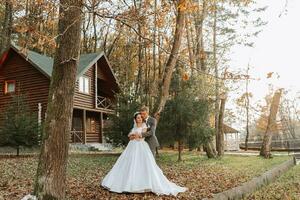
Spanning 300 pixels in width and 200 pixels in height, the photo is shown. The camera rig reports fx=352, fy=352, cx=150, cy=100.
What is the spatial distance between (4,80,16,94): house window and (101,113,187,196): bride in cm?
2147

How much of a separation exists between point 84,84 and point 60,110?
72.4ft

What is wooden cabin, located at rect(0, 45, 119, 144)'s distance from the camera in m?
25.6

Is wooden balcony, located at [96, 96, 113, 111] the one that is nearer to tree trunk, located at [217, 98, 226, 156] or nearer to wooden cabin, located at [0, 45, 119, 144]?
wooden cabin, located at [0, 45, 119, 144]

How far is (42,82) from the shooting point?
1013 inches

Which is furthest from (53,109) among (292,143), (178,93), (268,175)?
(292,143)

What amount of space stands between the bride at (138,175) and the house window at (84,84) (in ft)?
65.0

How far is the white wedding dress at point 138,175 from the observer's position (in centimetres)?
752

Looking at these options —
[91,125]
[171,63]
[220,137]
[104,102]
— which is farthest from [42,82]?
[171,63]

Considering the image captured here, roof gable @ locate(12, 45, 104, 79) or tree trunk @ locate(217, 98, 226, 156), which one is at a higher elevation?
roof gable @ locate(12, 45, 104, 79)

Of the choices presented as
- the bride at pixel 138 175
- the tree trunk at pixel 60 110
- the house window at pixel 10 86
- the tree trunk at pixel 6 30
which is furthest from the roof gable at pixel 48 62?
the tree trunk at pixel 60 110

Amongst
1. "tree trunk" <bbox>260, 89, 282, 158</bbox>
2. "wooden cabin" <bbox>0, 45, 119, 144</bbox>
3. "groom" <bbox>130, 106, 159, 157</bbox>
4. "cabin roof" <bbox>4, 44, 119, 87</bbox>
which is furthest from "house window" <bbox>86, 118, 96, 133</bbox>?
"groom" <bbox>130, 106, 159, 157</bbox>

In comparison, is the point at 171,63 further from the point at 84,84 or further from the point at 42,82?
the point at 84,84

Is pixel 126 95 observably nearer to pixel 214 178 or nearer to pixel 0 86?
pixel 214 178

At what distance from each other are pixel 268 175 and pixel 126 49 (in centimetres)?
3031
